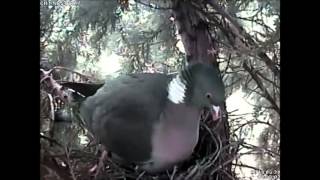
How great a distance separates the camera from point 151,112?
35.9 inches

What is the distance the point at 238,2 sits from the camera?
94 cm

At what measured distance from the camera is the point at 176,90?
911 millimetres

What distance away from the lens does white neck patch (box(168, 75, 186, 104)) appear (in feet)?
2.99

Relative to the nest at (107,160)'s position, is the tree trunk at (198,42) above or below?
above

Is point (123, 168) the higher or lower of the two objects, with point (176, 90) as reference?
lower

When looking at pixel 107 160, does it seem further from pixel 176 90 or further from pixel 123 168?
pixel 176 90

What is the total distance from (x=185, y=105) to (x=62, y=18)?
267 millimetres

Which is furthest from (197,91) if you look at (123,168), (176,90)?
(123,168)

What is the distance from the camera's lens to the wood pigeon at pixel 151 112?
91cm

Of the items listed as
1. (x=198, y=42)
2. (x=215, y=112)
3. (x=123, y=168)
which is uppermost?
(x=198, y=42)

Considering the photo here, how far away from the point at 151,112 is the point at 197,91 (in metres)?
0.09

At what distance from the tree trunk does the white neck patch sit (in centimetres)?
4
